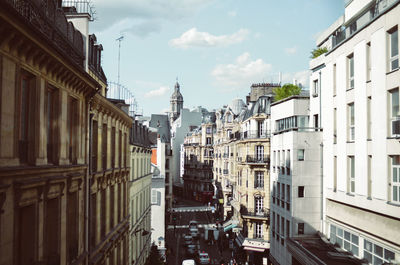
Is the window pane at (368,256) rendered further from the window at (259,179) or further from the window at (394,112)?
the window at (259,179)

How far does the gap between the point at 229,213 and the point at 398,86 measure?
52878 mm

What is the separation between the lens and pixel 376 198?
18484 mm

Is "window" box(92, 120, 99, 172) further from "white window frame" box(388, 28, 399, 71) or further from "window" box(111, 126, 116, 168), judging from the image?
"white window frame" box(388, 28, 399, 71)

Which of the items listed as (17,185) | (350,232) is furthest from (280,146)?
(17,185)

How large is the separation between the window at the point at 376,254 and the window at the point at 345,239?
1219mm

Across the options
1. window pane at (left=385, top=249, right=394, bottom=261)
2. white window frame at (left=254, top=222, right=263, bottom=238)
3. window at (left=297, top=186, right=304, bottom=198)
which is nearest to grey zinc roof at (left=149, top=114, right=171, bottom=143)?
white window frame at (left=254, top=222, right=263, bottom=238)

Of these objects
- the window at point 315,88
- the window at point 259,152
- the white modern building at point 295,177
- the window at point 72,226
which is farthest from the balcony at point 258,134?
the window at point 72,226

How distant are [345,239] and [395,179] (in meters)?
7.13

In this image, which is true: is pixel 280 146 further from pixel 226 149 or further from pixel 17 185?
pixel 226 149

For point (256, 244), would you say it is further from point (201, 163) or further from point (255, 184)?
point (201, 163)

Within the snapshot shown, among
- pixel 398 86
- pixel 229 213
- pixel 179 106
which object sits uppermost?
pixel 179 106

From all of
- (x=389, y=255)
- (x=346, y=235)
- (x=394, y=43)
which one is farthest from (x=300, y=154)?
(x=394, y=43)

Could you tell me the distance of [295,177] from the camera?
29.8 m

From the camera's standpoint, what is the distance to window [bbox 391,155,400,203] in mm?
16828
